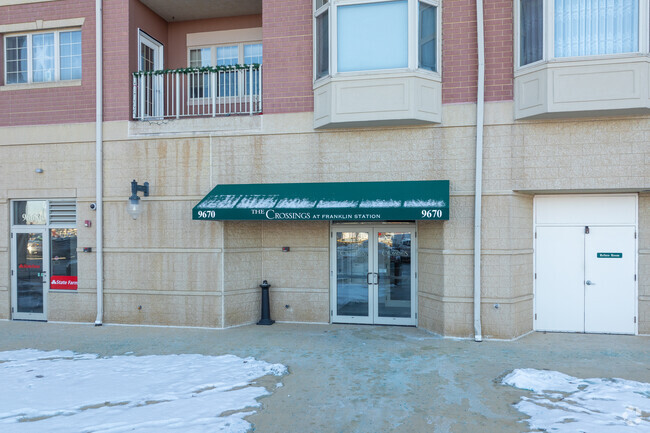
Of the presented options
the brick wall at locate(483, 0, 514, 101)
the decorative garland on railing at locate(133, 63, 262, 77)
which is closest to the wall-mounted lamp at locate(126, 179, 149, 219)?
the decorative garland on railing at locate(133, 63, 262, 77)

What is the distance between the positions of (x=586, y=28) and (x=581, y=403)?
6.30 metres

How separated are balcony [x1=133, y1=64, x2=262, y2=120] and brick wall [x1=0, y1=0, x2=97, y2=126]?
3.61 ft

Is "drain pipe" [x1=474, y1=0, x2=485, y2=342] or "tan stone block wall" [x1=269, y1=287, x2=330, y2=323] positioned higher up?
"drain pipe" [x1=474, y1=0, x2=485, y2=342]

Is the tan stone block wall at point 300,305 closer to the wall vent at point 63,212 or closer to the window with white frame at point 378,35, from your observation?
the window with white frame at point 378,35

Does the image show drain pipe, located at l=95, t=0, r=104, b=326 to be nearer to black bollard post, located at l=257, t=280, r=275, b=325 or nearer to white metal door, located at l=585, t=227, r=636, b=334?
black bollard post, located at l=257, t=280, r=275, b=325

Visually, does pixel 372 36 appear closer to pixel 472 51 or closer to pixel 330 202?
pixel 472 51

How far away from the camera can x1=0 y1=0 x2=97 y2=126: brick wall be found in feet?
34.6

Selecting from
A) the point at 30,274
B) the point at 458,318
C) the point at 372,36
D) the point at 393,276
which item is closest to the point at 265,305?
the point at 393,276

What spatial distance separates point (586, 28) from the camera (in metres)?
8.37

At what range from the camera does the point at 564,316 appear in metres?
9.34

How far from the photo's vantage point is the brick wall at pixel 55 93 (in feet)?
34.6

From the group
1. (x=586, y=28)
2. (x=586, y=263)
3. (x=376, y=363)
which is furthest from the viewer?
(x=586, y=263)

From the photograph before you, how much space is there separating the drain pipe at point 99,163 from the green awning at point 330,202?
2509 mm

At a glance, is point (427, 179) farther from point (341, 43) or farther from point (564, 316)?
point (564, 316)
